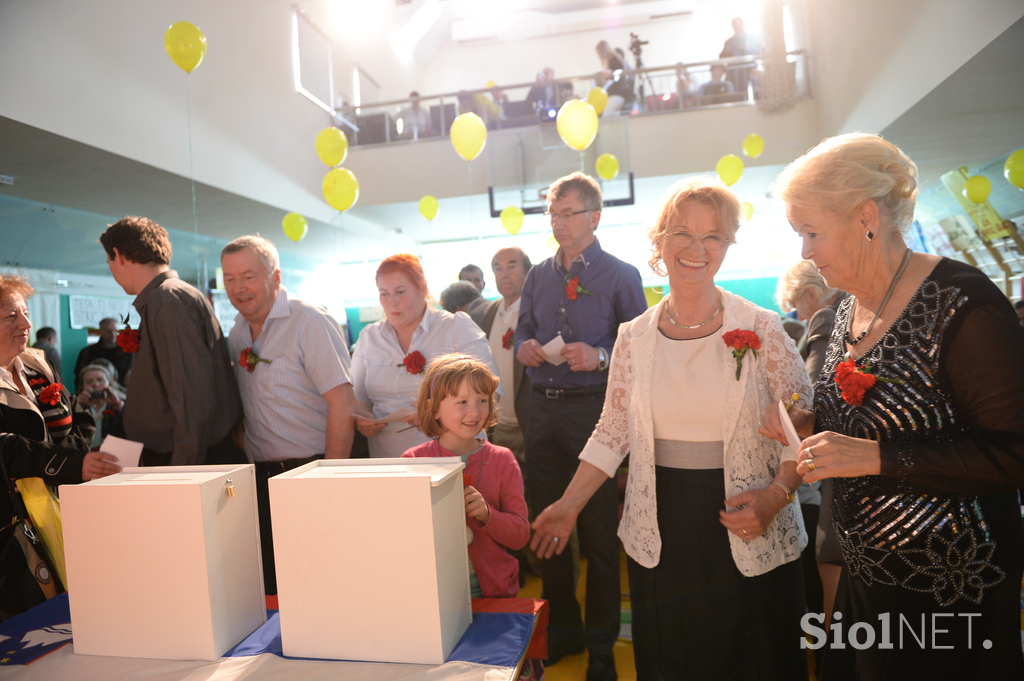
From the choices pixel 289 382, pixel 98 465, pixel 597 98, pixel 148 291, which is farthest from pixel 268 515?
pixel 597 98

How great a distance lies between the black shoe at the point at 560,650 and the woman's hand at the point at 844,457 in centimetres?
164

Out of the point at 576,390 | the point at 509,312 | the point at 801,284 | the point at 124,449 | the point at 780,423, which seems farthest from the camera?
the point at 509,312

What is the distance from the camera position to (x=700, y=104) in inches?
339

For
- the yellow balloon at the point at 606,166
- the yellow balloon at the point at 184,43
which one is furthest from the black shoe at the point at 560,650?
the yellow balloon at the point at 606,166

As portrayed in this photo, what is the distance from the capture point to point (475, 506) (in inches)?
53.1

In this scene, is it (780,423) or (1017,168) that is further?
(1017,168)

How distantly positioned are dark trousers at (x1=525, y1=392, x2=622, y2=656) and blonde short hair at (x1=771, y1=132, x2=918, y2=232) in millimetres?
1210

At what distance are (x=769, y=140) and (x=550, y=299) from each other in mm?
7385

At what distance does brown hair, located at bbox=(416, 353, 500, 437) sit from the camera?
1711 mm

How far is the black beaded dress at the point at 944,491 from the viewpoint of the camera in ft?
3.20

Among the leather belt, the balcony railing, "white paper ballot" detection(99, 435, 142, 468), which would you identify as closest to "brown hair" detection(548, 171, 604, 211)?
the leather belt

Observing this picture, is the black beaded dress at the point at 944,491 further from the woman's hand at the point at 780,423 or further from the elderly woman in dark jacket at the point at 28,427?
the elderly woman in dark jacket at the point at 28,427

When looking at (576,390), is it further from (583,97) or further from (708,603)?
(583,97)

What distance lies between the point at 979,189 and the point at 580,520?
6824mm
